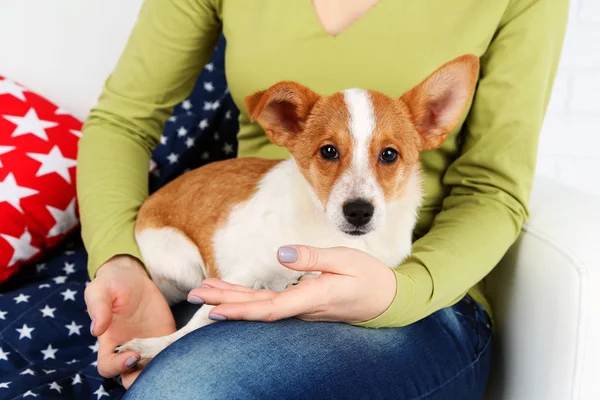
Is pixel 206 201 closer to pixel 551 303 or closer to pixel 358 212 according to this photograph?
pixel 358 212

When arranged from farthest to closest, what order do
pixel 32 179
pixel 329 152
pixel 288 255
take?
pixel 32 179, pixel 329 152, pixel 288 255

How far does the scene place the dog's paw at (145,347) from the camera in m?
1.20

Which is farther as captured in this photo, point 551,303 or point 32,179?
point 32,179

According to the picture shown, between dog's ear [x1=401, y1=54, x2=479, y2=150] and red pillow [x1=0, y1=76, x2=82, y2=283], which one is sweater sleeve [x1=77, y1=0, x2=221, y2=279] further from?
dog's ear [x1=401, y1=54, x2=479, y2=150]

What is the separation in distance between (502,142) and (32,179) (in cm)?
128

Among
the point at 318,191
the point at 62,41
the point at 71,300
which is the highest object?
the point at 62,41

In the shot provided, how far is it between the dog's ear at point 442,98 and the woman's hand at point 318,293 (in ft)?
1.23

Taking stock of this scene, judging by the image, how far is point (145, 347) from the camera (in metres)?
1.20

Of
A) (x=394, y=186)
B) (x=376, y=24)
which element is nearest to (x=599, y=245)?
(x=394, y=186)

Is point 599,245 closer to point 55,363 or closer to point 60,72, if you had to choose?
point 55,363

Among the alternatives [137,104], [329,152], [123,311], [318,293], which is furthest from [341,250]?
[137,104]

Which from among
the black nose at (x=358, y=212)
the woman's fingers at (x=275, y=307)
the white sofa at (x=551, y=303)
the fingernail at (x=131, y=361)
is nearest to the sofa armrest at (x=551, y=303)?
the white sofa at (x=551, y=303)

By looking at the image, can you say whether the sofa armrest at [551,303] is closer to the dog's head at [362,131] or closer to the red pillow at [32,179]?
the dog's head at [362,131]

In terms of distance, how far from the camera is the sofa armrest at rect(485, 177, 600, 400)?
117cm
